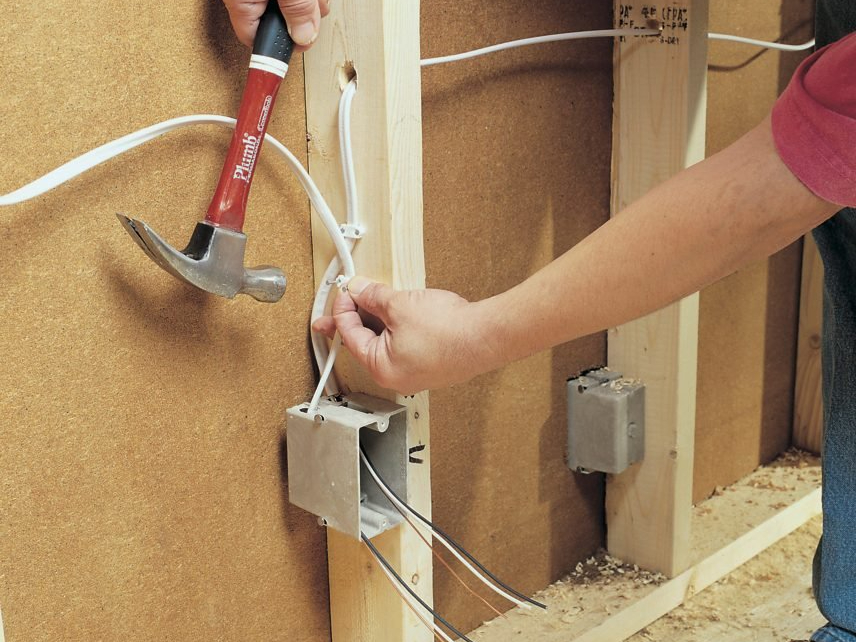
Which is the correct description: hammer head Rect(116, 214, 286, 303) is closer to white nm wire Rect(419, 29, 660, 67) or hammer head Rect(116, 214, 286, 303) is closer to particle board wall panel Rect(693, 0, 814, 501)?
white nm wire Rect(419, 29, 660, 67)

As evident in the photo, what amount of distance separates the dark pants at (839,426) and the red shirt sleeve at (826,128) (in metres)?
0.27

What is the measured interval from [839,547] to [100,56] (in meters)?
0.76

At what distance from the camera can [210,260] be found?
767 millimetres

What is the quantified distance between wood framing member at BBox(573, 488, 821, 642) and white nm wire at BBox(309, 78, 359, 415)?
0.49 m

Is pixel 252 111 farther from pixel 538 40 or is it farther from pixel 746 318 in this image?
pixel 746 318

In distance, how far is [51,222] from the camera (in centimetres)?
75

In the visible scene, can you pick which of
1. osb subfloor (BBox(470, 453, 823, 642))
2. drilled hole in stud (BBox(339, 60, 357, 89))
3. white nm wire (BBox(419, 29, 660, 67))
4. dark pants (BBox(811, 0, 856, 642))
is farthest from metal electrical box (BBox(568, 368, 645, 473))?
drilled hole in stud (BBox(339, 60, 357, 89))

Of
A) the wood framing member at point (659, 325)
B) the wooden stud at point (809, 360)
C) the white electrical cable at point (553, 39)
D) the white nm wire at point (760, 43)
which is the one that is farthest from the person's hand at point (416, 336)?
A: the wooden stud at point (809, 360)

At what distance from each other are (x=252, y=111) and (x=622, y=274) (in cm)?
32

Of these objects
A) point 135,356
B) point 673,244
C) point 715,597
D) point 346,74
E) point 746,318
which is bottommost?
point 715,597

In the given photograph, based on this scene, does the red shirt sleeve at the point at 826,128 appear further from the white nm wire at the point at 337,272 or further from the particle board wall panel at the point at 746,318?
the particle board wall panel at the point at 746,318

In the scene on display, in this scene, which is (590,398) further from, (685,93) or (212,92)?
(212,92)

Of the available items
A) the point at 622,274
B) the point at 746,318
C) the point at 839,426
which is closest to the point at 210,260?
the point at 622,274

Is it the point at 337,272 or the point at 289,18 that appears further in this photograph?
the point at 337,272
